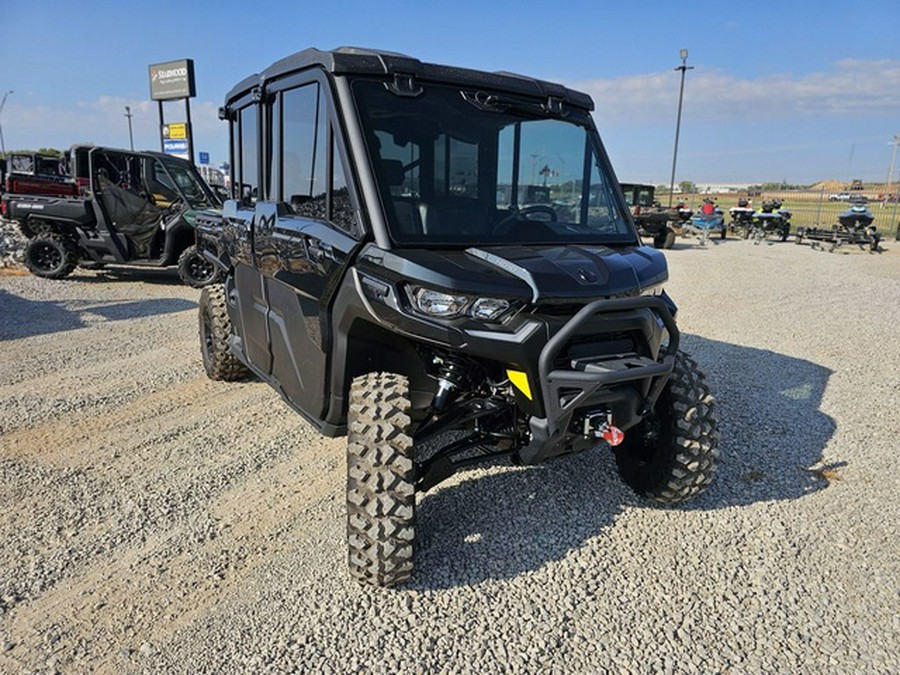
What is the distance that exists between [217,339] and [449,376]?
310 cm

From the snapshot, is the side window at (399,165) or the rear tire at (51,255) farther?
the rear tire at (51,255)

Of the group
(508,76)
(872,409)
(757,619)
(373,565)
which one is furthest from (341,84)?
(872,409)

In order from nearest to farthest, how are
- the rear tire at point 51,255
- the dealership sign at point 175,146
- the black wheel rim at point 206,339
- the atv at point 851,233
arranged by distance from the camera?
the black wheel rim at point 206,339 < the rear tire at point 51,255 < the atv at point 851,233 < the dealership sign at point 175,146

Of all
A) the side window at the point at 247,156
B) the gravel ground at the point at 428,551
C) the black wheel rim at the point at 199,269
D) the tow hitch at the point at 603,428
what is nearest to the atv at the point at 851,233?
the gravel ground at the point at 428,551

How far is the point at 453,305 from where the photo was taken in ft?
8.30

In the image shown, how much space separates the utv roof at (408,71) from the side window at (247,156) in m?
0.46

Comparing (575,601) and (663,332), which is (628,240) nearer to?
(663,332)

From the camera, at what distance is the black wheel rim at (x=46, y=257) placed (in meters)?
10.5

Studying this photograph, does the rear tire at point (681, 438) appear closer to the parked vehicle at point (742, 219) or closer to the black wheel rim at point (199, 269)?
the black wheel rim at point (199, 269)

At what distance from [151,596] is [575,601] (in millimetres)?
1887

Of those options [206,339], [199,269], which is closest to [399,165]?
[206,339]

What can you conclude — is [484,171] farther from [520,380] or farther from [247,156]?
[247,156]

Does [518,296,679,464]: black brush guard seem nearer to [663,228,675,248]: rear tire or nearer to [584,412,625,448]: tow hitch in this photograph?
[584,412,625,448]: tow hitch

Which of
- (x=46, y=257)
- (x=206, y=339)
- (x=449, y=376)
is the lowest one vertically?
(x=206, y=339)
